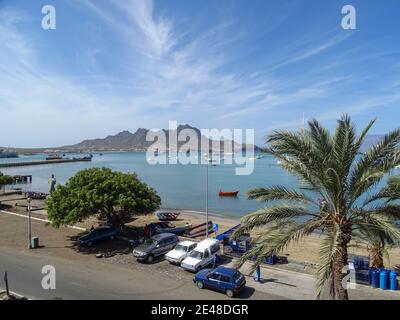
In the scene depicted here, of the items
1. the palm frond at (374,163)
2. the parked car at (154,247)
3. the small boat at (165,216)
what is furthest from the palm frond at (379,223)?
the small boat at (165,216)

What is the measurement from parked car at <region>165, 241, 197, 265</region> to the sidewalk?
163 inches

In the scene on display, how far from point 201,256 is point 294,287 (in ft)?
20.1

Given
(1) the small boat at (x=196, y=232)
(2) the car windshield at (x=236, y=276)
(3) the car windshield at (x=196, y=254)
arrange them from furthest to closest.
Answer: (1) the small boat at (x=196, y=232) → (3) the car windshield at (x=196, y=254) → (2) the car windshield at (x=236, y=276)

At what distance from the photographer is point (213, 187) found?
3620 inches

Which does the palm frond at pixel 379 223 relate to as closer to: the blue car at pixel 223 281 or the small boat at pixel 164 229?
the blue car at pixel 223 281

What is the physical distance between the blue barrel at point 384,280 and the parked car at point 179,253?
38.5ft

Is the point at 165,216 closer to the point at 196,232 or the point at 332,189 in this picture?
the point at 196,232

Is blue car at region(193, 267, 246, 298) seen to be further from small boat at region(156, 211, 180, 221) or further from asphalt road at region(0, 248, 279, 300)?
small boat at region(156, 211, 180, 221)

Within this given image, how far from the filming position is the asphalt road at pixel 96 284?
16688 millimetres

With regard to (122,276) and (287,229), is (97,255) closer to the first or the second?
(122,276)

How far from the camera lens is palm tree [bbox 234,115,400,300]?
1059 cm

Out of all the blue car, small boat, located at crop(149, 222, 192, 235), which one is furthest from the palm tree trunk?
small boat, located at crop(149, 222, 192, 235)
